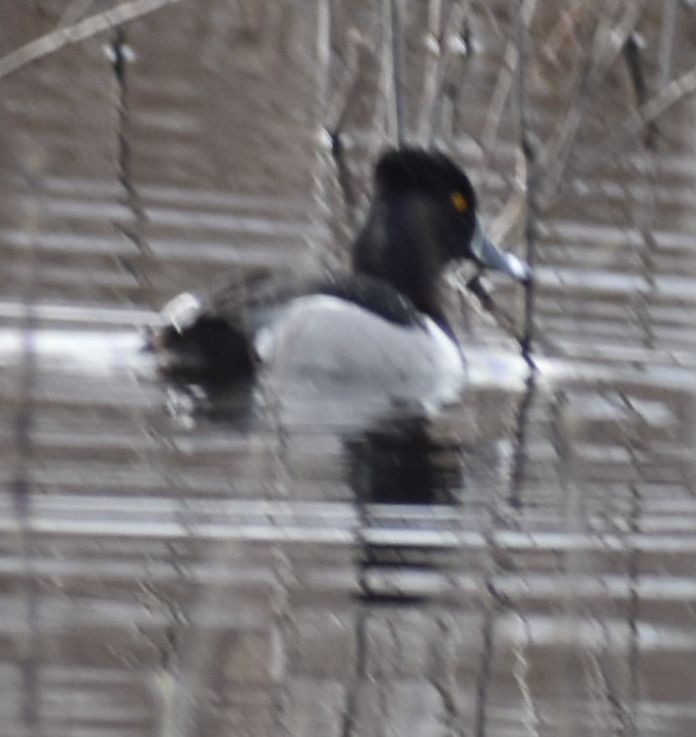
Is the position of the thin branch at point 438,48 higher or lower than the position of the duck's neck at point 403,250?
higher

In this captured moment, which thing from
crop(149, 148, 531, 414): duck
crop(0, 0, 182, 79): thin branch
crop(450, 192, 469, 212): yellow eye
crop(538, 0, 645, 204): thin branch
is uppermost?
crop(0, 0, 182, 79): thin branch

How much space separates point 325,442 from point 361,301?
1.52 metres

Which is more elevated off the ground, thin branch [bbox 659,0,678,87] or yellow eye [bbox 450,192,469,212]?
thin branch [bbox 659,0,678,87]

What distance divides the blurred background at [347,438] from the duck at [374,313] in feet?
0.32

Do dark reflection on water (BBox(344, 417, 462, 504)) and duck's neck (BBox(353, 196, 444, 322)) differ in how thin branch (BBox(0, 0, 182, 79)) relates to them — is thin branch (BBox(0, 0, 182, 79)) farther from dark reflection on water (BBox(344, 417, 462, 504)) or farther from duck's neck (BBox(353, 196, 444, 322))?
duck's neck (BBox(353, 196, 444, 322))

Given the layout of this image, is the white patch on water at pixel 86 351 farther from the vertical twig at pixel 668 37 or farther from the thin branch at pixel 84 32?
the vertical twig at pixel 668 37

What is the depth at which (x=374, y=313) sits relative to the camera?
6.38m

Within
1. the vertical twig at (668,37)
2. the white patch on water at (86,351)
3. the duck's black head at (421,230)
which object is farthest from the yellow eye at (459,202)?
the white patch on water at (86,351)

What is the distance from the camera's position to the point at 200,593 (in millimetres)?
3219

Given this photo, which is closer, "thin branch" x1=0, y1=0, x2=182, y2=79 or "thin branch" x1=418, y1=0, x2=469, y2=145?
"thin branch" x1=0, y1=0, x2=182, y2=79

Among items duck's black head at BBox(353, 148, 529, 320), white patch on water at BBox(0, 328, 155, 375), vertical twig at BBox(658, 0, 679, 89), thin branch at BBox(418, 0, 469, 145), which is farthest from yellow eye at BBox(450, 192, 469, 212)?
white patch on water at BBox(0, 328, 155, 375)

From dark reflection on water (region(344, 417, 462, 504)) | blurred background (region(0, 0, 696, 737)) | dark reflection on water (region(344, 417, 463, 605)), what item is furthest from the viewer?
dark reflection on water (region(344, 417, 462, 504))

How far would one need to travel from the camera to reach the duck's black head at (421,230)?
6344mm

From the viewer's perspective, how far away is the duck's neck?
6.58 m
